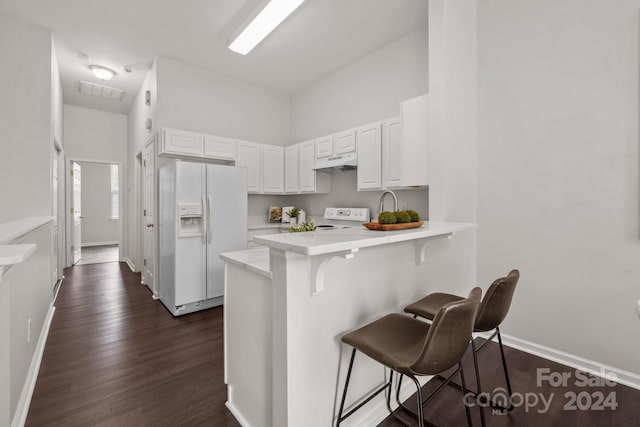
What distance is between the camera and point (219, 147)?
12.9 feet

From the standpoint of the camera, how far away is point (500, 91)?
2531 mm

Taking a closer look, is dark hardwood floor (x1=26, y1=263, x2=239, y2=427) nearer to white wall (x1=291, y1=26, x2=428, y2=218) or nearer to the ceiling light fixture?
white wall (x1=291, y1=26, x2=428, y2=218)

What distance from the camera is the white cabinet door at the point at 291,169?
173 inches

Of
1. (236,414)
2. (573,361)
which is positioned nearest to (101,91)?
(236,414)

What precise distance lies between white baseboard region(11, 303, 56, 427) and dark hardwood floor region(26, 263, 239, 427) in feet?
0.11

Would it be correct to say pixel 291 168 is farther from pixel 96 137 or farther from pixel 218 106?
pixel 96 137

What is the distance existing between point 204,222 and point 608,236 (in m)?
3.65

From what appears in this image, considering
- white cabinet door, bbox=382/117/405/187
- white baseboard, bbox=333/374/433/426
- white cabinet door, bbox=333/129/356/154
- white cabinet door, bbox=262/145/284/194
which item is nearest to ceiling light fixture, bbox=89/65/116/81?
white cabinet door, bbox=262/145/284/194

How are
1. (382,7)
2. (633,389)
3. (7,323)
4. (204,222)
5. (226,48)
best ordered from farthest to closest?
(226,48), (204,222), (382,7), (633,389), (7,323)

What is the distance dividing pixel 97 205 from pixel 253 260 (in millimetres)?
8927

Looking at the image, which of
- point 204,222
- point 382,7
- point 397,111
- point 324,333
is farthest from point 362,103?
point 324,333

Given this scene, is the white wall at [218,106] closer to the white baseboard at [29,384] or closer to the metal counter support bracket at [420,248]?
the white baseboard at [29,384]

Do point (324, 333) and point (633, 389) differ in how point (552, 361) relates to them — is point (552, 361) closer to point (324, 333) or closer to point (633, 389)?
point (633, 389)

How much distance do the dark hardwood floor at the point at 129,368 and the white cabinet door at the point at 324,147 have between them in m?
2.37
